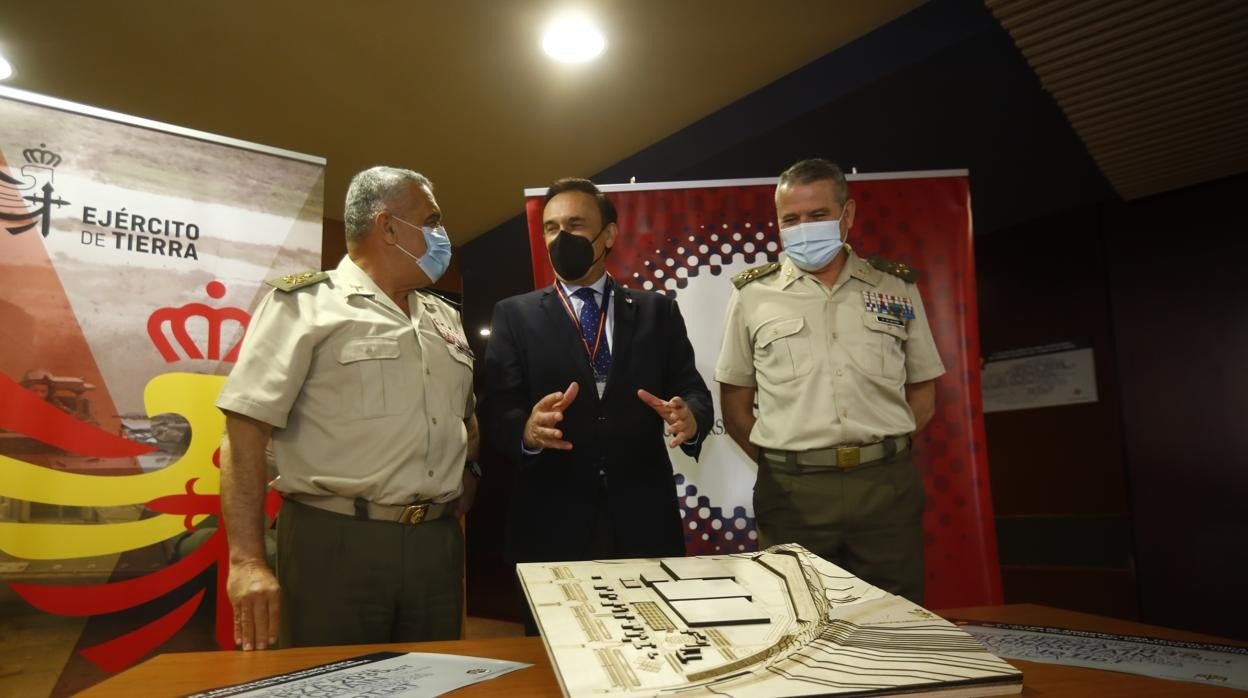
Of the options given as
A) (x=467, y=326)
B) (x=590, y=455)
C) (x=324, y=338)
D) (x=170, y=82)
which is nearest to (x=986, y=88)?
(x=590, y=455)

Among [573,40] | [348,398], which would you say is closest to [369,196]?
[348,398]

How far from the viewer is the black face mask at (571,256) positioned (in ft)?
7.38

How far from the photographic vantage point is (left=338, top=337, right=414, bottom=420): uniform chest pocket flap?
173cm

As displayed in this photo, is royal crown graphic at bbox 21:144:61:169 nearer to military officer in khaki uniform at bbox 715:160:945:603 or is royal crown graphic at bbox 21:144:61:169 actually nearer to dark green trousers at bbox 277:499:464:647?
dark green trousers at bbox 277:499:464:647

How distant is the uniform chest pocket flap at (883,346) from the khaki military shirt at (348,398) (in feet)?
3.74

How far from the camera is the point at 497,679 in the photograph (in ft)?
2.67

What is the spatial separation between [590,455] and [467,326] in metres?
5.23

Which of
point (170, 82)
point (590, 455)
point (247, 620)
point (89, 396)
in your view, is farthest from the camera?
point (170, 82)

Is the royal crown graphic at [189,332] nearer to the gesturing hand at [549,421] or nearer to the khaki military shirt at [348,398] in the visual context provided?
the khaki military shirt at [348,398]

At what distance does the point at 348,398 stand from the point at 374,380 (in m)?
0.07

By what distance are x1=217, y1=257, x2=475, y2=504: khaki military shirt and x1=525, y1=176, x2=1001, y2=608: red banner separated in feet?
3.91

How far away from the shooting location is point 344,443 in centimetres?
169

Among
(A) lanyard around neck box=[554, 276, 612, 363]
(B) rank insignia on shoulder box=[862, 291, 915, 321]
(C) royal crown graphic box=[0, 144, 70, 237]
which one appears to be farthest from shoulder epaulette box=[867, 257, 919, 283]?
(C) royal crown graphic box=[0, 144, 70, 237]

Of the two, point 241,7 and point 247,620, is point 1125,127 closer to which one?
point 247,620
